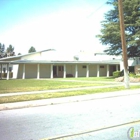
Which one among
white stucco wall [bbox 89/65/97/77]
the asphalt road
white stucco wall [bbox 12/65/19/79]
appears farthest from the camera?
white stucco wall [bbox 89/65/97/77]

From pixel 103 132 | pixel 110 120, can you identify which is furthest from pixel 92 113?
pixel 103 132

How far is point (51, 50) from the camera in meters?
43.2

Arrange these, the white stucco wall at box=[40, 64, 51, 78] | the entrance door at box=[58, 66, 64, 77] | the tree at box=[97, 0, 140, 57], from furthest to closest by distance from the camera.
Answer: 1. the entrance door at box=[58, 66, 64, 77]
2. the white stucco wall at box=[40, 64, 51, 78]
3. the tree at box=[97, 0, 140, 57]

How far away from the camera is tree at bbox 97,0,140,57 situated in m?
29.4

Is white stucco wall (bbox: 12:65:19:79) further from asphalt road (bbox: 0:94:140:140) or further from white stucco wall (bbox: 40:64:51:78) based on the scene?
asphalt road (bbox: 0:94:140:140)

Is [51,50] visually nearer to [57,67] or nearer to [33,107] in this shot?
[57,67]

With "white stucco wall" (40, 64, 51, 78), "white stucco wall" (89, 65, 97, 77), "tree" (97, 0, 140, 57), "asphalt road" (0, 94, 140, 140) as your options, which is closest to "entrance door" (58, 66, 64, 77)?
"white stucco wall" (40, 64, 51, 78)

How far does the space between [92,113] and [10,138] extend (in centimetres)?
361

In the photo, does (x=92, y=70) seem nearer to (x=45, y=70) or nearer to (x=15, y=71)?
(x=45, y=70)

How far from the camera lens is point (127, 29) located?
3216 cm

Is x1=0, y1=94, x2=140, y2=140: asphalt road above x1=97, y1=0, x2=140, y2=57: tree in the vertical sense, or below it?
below

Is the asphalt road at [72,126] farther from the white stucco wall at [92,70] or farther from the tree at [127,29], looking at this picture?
the white stucco wall at [92,70]

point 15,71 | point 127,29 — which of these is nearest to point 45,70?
point 15,71

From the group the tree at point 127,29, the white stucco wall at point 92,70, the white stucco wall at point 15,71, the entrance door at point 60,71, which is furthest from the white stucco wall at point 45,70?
the tree at point 127,29
